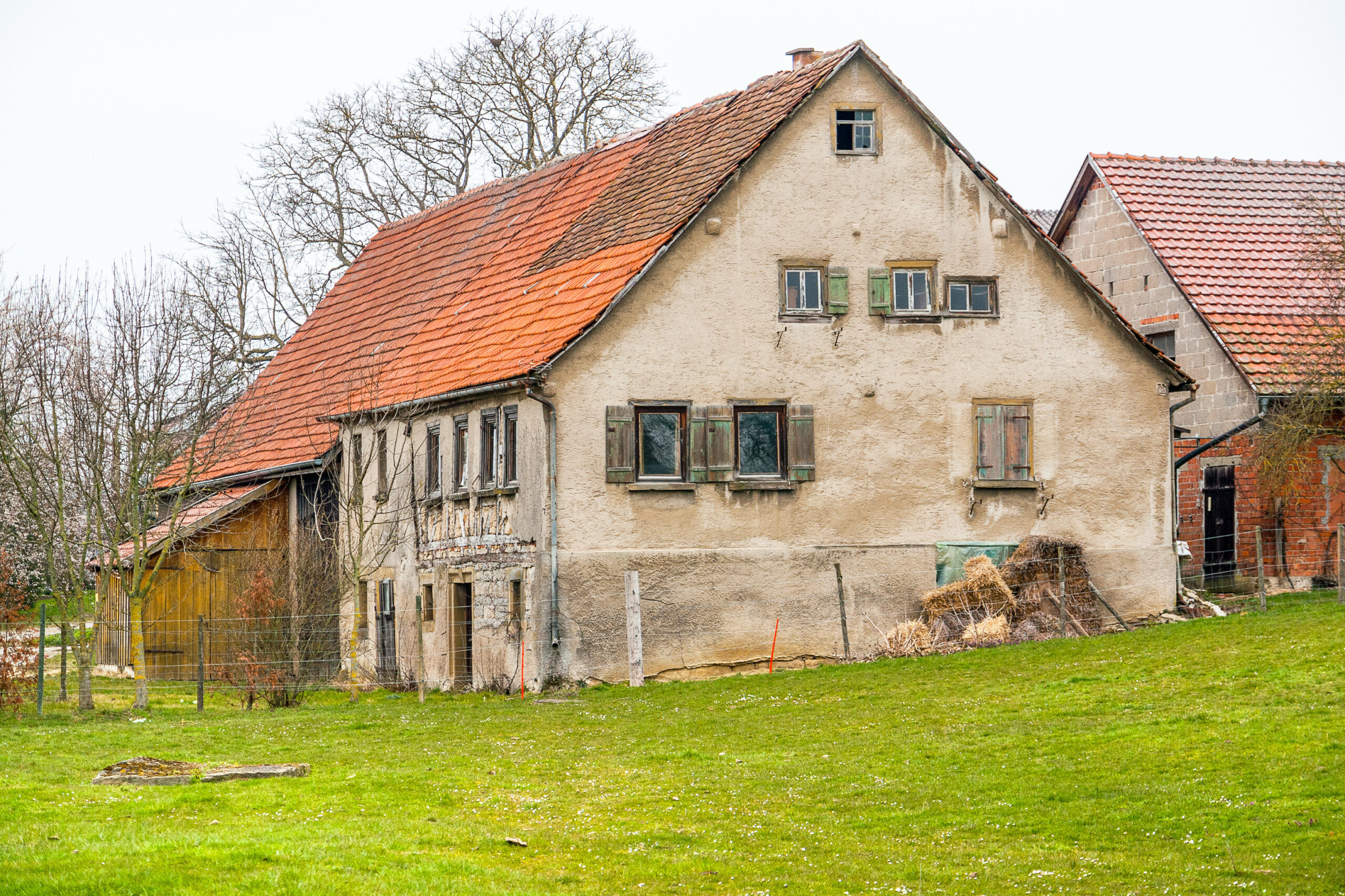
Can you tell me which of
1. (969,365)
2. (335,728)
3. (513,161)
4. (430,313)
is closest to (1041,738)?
(335,728)

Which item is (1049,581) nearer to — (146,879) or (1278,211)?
(1278,211)

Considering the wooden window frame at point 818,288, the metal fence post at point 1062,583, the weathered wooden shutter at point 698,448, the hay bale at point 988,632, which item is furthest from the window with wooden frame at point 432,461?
the metal fence post at point 1062,583

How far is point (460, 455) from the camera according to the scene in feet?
91.3

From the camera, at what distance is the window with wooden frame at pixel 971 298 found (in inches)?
1061

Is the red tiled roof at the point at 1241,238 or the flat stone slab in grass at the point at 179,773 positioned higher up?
the red tiled roof at the point at 1241,238

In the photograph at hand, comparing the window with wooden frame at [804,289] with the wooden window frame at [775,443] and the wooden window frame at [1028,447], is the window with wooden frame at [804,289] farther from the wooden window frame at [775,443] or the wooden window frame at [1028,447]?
the wooden window frame at [1028,447]

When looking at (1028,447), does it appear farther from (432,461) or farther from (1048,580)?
(432,461)

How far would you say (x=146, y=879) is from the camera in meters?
10.9

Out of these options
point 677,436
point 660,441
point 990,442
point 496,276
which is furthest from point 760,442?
point 496,276

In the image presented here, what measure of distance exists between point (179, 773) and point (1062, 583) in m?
14.0

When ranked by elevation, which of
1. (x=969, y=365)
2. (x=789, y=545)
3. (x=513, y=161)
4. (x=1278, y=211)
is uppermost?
(x=513, y=161)

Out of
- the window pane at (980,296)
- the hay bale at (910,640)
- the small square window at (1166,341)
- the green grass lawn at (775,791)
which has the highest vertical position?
the window pane at (980,296)

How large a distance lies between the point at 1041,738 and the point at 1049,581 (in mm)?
9881

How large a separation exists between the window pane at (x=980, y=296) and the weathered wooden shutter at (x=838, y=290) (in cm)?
201
